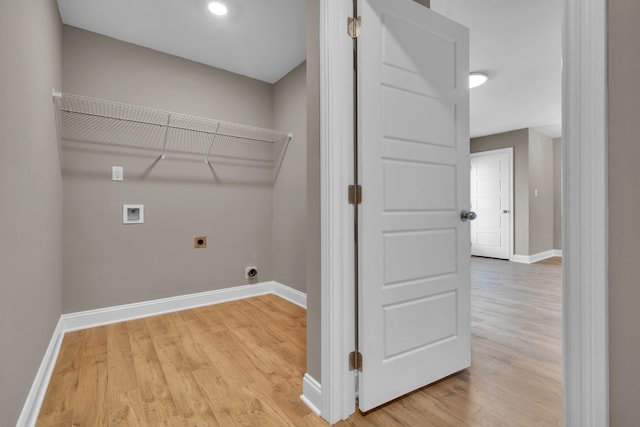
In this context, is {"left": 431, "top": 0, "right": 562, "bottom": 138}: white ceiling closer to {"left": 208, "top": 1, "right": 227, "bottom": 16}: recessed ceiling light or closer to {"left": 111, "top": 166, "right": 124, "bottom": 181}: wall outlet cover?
{"left": 208, "top": 1, "right": 227, "bottom": 16}: recessed ceiling light

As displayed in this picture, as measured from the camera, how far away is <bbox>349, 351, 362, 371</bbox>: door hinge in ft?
4.42

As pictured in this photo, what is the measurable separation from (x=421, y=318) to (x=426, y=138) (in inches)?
36.9

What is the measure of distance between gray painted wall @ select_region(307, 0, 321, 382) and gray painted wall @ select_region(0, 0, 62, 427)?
1151mm

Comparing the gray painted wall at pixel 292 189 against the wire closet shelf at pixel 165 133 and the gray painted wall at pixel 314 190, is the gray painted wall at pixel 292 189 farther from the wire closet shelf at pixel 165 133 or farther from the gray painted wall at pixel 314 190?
the gray painted wall at pixel 314 190

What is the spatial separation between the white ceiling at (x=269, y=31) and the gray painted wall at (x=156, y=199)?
19 centimetres

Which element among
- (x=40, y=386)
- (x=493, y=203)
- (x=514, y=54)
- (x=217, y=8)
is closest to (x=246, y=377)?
(x=40, y=386)

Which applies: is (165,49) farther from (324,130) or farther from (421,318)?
(421,318)

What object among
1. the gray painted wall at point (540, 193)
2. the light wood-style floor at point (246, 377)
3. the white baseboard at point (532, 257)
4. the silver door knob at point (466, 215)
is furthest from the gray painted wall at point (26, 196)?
the gray painted wall at point (540, 193)

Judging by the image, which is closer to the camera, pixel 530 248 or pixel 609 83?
pixel 609 83

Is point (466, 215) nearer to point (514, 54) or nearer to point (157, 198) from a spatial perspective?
point (514, 54)

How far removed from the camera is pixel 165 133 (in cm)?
270

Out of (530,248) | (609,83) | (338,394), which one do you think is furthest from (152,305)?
(530,248)

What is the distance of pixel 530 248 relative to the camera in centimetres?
529

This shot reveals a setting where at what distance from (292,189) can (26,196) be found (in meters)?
2.03
